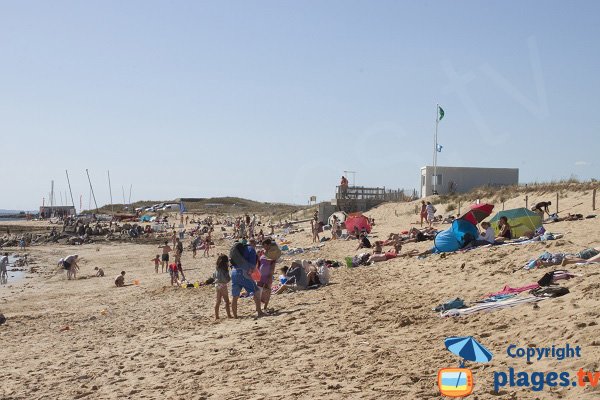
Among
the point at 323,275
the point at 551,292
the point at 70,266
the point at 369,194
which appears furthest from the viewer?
the point at 369,194

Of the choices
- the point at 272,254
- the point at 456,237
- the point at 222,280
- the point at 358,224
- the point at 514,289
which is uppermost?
the point at 358,224

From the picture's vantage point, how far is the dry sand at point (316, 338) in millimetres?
5367

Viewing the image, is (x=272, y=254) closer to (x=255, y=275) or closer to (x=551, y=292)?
(x=255, y=275)

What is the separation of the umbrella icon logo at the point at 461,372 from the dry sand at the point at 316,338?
0.08m

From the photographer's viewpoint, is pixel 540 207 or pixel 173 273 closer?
pixel 173 273

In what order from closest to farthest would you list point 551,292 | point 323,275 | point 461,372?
point 461,372
point 551,292
point 323,275

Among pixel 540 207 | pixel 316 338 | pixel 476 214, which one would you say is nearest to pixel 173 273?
pixel 476 214

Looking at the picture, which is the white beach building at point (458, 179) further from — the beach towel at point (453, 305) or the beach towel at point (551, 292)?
the beach towel at point (551, 292)

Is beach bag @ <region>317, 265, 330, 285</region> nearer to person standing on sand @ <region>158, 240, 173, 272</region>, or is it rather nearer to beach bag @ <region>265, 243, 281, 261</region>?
beach bag @ <region>265, 243, 281, 261</region>

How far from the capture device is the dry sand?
211 inches

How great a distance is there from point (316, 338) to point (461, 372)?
259cm

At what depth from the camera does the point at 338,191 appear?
1401 inches

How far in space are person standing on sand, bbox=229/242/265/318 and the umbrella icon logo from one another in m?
4.77

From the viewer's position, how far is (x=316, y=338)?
7.35 meters
